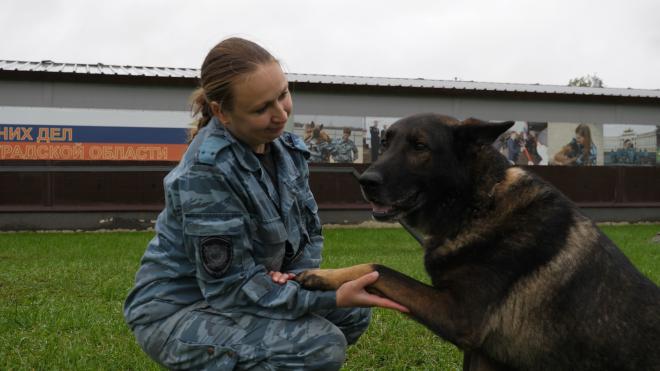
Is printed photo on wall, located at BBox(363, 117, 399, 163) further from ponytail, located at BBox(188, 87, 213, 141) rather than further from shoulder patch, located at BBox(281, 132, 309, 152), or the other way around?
ponytail, located at BBox(188, 87, 213, 141)

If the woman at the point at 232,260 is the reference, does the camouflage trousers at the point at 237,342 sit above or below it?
below

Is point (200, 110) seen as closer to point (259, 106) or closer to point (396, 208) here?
point (259, 106)

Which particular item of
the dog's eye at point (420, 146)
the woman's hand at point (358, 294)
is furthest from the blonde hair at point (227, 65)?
the woman's hand at point (358, 294)

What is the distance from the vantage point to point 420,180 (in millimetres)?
3047

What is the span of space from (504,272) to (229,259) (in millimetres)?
1182

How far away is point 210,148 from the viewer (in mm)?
2695

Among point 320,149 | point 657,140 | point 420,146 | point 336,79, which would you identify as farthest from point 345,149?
point 420,146

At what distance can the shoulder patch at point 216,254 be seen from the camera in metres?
2.58

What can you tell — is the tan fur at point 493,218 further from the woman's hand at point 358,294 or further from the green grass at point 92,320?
the green grass at point 92,320

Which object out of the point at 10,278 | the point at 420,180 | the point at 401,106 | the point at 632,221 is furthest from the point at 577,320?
the point at 632,221

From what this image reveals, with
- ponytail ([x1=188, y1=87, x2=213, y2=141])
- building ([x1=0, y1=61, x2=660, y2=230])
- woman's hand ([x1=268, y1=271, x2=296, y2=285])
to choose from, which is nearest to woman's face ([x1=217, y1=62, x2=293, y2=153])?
ponytail ([x1=188, y1=87, x2=213, y2=141])

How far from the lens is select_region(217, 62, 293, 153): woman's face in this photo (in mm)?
2662

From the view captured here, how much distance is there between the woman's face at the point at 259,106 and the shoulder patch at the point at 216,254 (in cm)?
50

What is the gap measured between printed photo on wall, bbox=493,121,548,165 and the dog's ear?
61.7ft
